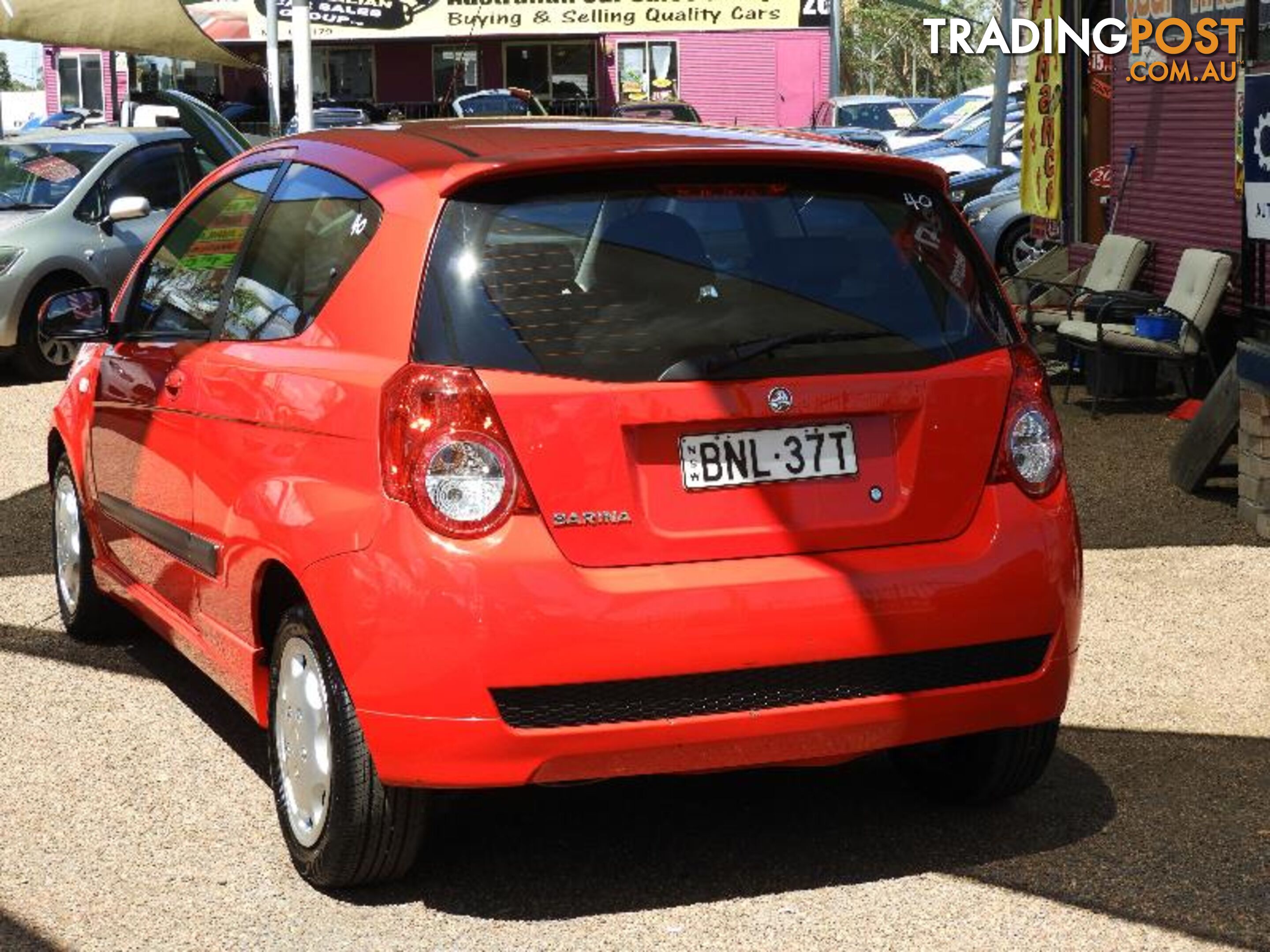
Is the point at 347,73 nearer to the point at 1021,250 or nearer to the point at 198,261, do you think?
the point at 1021,250

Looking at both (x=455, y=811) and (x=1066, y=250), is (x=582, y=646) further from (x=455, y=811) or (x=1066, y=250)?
(x=1066, y=250)

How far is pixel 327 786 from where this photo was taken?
4727 millimetres

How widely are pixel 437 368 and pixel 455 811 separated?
1.37 m

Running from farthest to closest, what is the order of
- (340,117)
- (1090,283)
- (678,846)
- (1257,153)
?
(340,117), (1090,283), (1257,153), (678,846)

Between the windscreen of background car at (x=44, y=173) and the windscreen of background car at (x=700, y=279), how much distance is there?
1169 cm

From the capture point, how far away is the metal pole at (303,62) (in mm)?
17344

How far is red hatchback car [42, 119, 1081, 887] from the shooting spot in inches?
172

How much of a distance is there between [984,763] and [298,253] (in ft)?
6.49

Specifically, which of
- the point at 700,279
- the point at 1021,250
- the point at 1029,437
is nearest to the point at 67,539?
the point at 700,279

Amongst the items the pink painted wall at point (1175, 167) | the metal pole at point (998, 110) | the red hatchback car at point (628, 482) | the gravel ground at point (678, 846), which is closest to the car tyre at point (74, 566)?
the gravel ground at point (678, 846)

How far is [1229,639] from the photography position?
23.7ft

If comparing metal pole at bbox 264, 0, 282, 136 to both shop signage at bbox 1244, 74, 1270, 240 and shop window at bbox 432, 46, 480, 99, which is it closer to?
shop signage at bbox 1244, 74, 1270, 240

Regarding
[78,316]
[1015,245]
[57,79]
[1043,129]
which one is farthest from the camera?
[57,79]

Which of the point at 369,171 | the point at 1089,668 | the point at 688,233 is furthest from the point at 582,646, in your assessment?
the point at 1089,668
